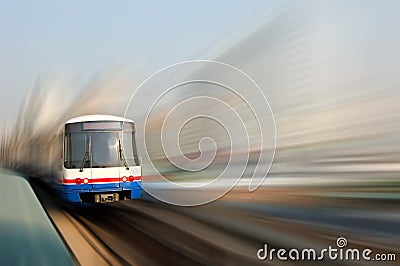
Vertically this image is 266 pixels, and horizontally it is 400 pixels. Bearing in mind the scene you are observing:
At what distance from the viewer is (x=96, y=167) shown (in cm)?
643

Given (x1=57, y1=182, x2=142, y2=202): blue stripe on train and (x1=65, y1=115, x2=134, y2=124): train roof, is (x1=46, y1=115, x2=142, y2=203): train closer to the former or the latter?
(x1=57, y1=182, x2=142, y2=202): blue stripe on train

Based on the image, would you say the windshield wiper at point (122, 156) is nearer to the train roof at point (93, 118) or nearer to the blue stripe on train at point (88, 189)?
the blue stripe on train at point (88, 189)

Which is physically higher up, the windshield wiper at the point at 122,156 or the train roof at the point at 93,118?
the train roof at the point at 93,118

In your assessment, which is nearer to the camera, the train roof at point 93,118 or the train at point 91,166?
the train roof at point 93,118

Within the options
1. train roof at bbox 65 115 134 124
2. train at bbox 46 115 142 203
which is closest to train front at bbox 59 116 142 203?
train at bbox 46 115 142 203

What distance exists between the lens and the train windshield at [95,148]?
595cm

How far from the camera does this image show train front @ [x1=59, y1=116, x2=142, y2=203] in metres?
6.02

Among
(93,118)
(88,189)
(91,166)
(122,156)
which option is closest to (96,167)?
(91,166)

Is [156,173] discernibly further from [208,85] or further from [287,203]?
[287,203]

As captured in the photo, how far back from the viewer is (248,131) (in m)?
4.38

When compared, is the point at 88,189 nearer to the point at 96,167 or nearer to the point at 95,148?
the point at 96,167

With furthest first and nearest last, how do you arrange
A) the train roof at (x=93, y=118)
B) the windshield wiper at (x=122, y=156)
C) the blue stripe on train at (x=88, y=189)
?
the blue stripe on train at (x=88, y=189) < the windshield wiper at (x=122, y=156) < the train roof at (x=93, y=118)

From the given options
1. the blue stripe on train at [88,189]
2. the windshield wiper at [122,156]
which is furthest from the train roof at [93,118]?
the blue stripe on train at [88,189]

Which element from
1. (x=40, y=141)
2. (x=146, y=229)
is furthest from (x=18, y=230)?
(x=146, y=229)
